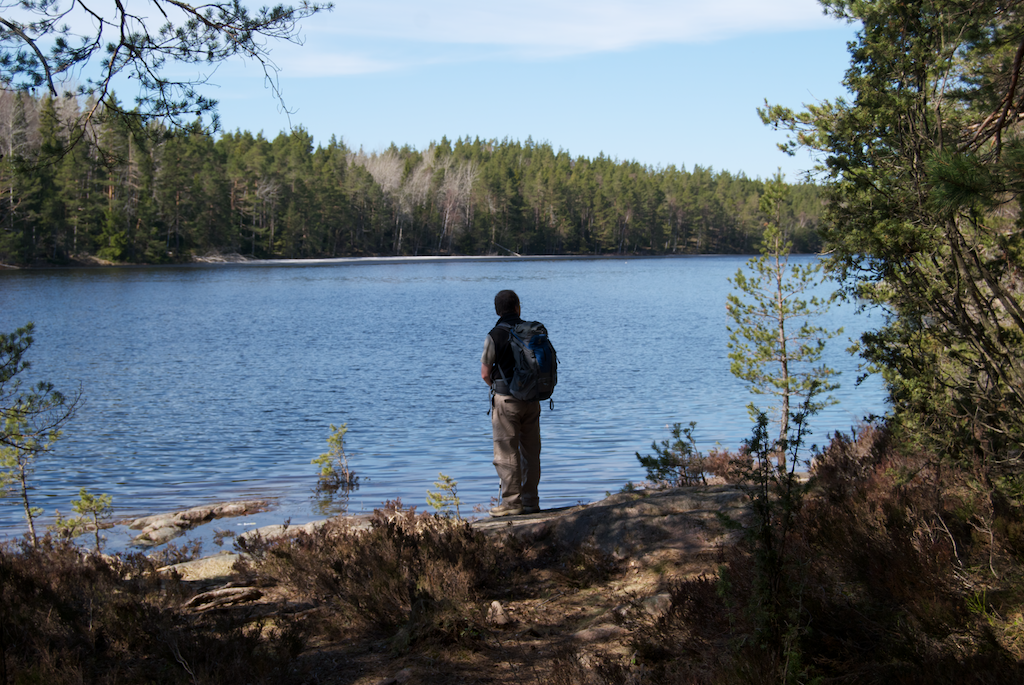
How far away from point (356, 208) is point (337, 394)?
298 feet

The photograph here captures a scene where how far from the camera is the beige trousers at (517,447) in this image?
6449 mm

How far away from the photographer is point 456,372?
23.3 metres

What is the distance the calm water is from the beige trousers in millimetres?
3659

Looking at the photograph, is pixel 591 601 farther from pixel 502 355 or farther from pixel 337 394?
pixel 337 394

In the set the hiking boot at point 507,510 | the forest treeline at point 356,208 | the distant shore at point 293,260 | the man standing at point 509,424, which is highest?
the forest treeline at point 356,208

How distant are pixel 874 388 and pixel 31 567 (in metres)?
20.1

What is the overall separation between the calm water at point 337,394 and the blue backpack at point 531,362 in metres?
4.35

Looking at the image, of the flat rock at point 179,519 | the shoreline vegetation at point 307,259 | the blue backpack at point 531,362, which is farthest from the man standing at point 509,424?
the shoreline vegetation at point 307,259

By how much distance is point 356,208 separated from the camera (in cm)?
10688

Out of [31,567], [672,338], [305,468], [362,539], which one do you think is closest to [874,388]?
[672,338]

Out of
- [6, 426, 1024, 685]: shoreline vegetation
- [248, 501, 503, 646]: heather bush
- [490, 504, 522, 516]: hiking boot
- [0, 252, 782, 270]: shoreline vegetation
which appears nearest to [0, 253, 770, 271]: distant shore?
[0, 252, 782, 270]: shoreline vegetation

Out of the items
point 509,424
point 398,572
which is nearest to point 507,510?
point 509,424

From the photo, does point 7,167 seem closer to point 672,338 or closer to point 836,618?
point 836,618

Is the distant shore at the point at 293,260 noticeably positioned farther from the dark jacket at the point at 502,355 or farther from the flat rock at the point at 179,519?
the dark jacket at the point at 502,355
